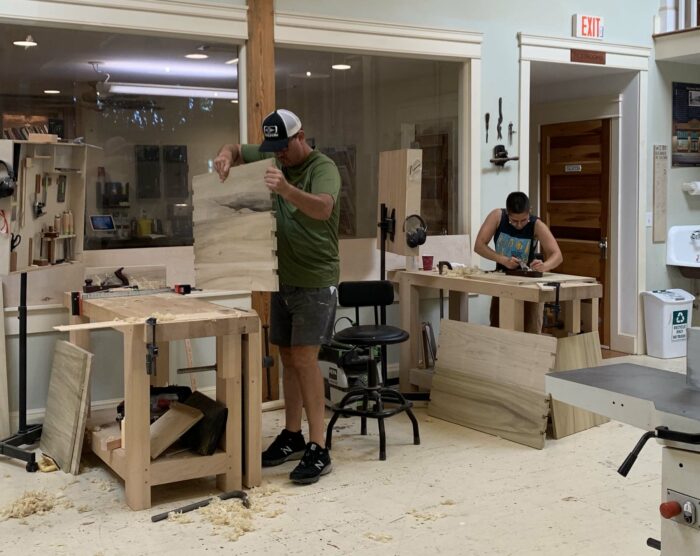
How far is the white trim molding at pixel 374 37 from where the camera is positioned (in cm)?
535

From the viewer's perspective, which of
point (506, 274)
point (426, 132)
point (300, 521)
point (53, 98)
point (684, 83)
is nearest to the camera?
point (300, 521)

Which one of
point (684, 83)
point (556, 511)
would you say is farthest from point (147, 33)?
point (684, 83)

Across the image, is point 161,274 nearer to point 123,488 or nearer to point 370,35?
point 123,488

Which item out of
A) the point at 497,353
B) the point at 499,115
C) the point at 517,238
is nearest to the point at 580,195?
the point at 499,115

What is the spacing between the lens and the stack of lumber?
14.9 ft

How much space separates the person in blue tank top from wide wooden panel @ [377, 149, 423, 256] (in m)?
0.50

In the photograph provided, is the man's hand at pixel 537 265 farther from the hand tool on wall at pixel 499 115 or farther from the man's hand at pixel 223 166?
the man's hand at pixel 223 166

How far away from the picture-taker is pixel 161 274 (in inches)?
190

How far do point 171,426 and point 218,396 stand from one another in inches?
10.1

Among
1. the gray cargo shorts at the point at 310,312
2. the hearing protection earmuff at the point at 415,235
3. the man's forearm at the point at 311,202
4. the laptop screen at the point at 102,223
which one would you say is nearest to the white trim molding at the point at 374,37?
the hearing protection earmuff at the point at 415,235

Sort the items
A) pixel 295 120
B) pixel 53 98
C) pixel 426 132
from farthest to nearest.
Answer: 1. pixel 426 132
2. pixel 53 98
3. pixel 295 120

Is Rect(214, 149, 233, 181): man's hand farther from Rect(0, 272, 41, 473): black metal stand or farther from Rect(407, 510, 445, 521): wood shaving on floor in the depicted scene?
Rect(407, 510, 445, 521): wood shaving on floor

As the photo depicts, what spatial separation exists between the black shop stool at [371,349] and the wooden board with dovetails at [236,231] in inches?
32.4

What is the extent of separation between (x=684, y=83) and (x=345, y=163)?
338 centimetres
